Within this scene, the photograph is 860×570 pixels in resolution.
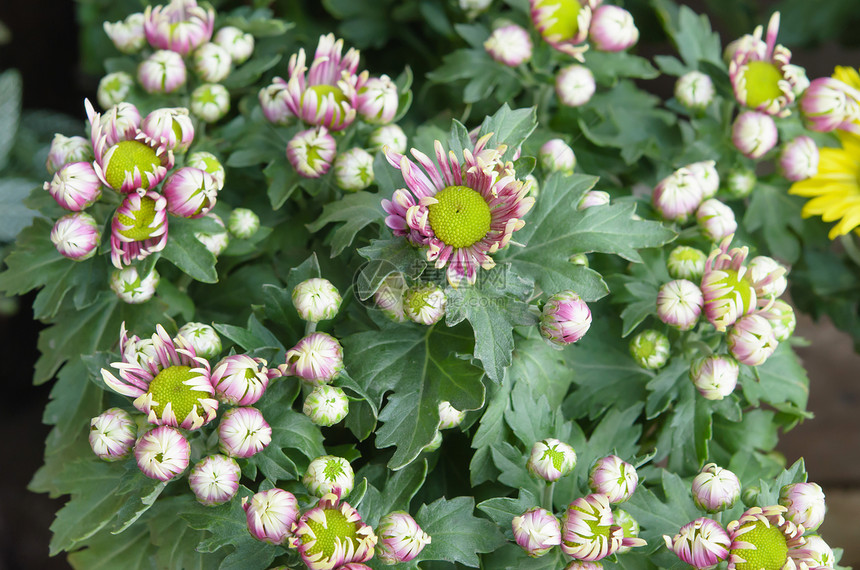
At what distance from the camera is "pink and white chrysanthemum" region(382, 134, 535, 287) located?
0.89 m

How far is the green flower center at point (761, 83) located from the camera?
4.02 feet

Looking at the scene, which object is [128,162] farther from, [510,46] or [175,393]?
[510,46]

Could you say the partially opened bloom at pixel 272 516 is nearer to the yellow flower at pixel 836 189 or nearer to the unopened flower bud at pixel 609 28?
the unopened flower bud at pixel 609 28

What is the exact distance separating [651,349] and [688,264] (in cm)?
13

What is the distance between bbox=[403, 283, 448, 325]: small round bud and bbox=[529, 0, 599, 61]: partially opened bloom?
1.66 ft

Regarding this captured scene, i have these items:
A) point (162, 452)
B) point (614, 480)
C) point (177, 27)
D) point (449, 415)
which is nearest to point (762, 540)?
point (614, 480)

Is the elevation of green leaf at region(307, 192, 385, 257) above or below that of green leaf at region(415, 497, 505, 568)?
above

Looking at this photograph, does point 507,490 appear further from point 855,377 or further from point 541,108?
point 855,377

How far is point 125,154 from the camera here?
993 millimetres

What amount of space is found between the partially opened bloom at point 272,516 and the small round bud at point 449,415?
217mm

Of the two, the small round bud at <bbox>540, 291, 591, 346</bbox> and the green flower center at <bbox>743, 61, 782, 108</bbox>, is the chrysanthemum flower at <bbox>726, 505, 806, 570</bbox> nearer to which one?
the small round bud at <bbox>540, 291, 591, 346</bbox>

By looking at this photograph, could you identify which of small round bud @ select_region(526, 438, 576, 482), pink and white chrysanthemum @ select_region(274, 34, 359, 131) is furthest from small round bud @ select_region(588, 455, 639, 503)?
pink and white chrysanthemum @ select_region(274, 34, 359, 131)

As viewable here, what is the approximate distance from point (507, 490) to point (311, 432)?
314 millimetres

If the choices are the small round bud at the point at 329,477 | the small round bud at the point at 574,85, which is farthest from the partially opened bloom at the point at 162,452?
the small round bud at the point at 574,85
